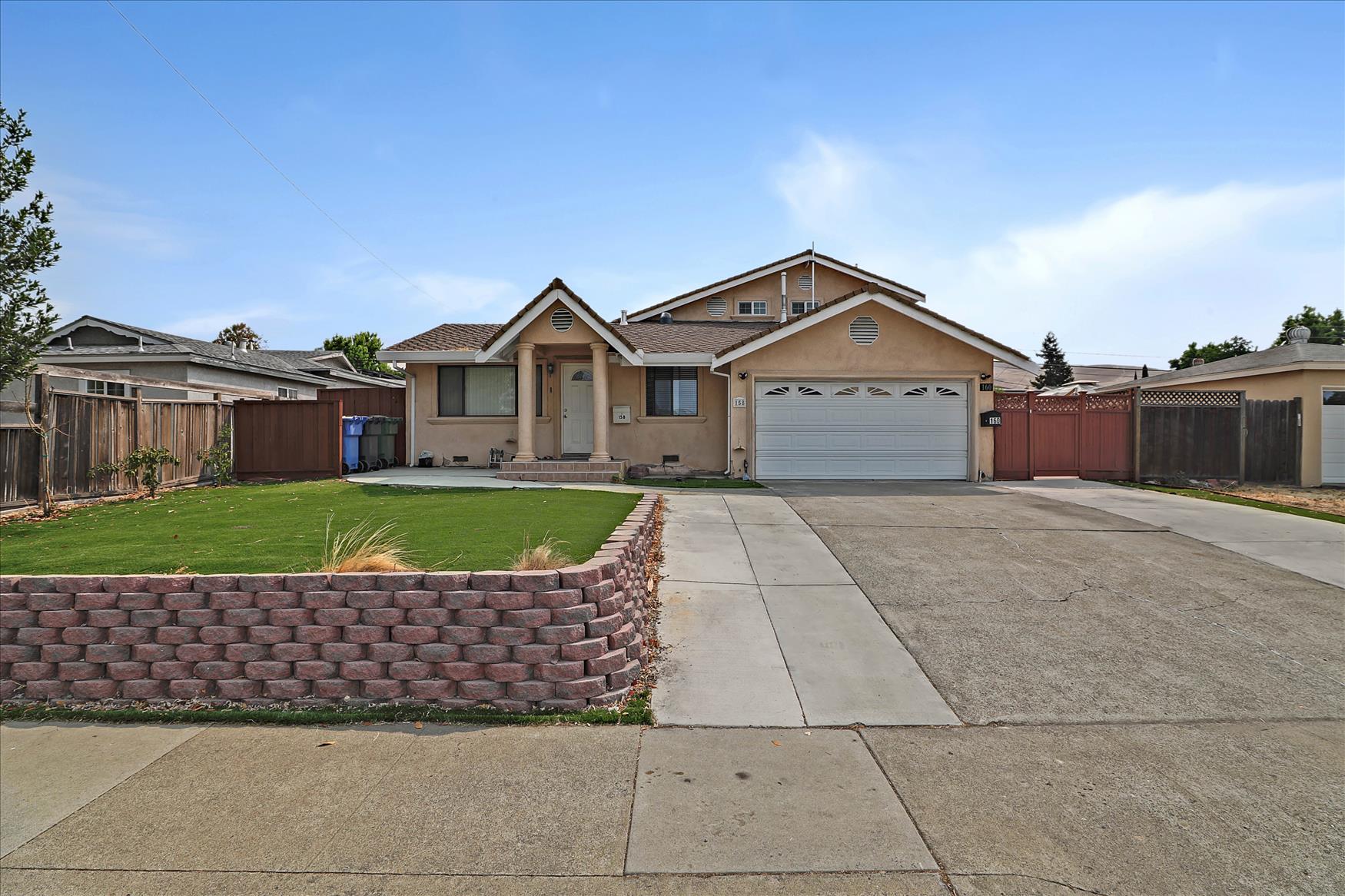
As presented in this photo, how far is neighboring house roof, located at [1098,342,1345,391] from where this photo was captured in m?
16.5

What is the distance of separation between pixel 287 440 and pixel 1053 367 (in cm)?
7080

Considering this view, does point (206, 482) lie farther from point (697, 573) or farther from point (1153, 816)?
point (1153, 816)

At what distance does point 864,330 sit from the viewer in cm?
1596

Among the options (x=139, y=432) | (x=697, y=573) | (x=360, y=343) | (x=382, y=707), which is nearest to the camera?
(x=382, y=707)

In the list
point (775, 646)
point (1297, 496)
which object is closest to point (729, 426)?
point (775, 646)

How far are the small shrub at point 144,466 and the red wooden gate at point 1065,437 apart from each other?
52.9 ft

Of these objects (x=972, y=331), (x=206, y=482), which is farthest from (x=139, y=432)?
(x=972, y=331)

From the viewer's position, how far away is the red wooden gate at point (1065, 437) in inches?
632

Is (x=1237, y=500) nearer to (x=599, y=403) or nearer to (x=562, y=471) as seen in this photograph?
(x=599, y=403)

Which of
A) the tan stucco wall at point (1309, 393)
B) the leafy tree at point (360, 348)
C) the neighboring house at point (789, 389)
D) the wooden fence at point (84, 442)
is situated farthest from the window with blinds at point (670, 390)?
the leafy tree at point (360, 348)

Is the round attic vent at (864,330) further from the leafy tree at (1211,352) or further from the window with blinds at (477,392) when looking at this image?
the leafy tree at (1211,352)

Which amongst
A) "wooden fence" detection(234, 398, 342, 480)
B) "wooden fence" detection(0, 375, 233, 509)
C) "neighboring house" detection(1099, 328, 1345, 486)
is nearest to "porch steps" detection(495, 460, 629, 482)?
"wooden fence" detection(234, 398, 342, 480)

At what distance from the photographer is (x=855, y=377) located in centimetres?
1603

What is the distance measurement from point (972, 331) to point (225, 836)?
1550 centimetres
